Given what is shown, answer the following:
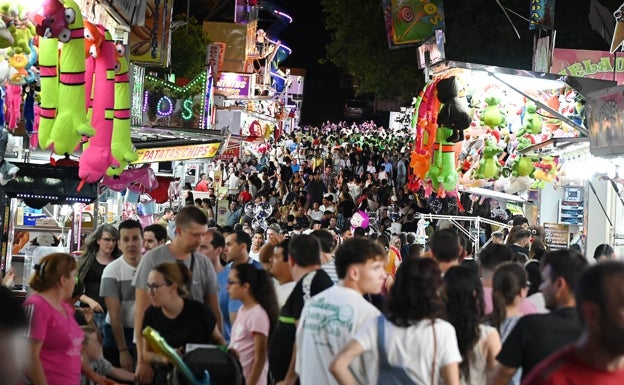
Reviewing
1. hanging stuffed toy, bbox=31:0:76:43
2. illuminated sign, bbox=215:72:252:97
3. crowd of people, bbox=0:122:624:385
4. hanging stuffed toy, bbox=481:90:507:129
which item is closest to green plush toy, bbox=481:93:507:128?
hanging stuffed toy, bbox=481:90:507:129

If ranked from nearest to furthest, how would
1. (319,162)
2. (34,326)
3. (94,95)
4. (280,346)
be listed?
(34,326) → (280,346) → (94,95) → (319,162)

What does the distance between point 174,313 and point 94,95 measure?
6129 mm

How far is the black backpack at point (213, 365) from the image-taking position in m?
7.20

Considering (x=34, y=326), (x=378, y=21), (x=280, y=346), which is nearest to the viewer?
(x=34, y=326)

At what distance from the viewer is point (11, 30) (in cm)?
1095

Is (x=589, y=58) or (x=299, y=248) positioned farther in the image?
(x=589, y=58)

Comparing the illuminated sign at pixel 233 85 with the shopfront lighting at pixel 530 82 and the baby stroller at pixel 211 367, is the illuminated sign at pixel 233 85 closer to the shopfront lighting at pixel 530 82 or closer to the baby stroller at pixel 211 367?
the shopfront lighting at pixel 530 82

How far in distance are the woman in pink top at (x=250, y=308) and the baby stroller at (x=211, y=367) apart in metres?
0.41

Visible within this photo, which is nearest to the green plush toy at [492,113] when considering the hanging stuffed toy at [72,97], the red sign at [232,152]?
the hanging stuffed toy at [72,97]

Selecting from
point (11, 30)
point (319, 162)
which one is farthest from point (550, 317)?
point (319, 162)

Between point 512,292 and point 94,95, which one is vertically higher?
point 94,95

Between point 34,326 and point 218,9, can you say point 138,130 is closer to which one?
point 34,326

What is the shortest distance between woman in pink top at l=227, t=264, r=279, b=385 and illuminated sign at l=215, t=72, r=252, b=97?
41821 mm

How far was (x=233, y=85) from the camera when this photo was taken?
163 feet
